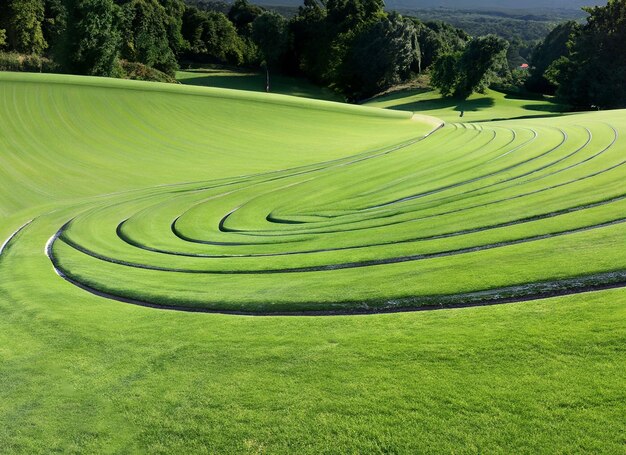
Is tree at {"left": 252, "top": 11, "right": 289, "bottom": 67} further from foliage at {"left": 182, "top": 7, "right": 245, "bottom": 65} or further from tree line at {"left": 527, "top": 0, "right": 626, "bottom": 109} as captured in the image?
tree line at {"left": 527, "top": 0, "right": 626, "bottom": 109}

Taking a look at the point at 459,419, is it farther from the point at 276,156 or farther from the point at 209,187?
the point at 276,156

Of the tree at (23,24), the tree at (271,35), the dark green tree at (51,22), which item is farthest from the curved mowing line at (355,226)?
the tree at (271,35)

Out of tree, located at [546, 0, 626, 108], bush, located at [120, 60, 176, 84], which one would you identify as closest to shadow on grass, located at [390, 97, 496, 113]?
tree, located at [546, 0, 626, 108]

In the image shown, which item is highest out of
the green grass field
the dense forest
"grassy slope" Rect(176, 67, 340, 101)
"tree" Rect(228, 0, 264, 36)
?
"tree" Rect(228, 0, 264, 36)

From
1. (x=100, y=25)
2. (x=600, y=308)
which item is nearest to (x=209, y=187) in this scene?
(x=600, y=308)

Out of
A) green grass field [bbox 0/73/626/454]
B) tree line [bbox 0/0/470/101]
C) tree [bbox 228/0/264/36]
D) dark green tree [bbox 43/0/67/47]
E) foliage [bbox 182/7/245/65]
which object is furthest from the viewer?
tree [bbox 228/0/264/36]

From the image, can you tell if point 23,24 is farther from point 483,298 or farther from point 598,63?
point 483,298

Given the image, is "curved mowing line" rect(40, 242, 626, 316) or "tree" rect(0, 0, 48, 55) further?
"tree" rect(0, 0, 48, 55)
